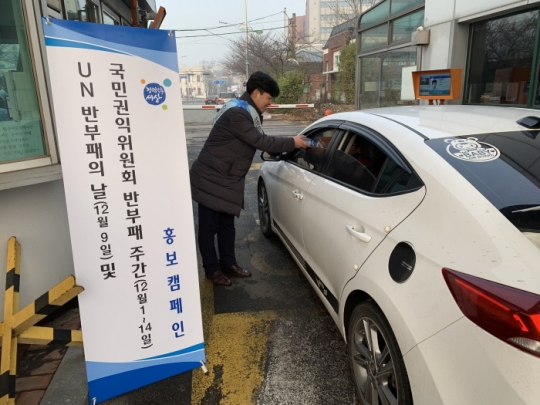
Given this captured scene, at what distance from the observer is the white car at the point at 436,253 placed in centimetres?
126

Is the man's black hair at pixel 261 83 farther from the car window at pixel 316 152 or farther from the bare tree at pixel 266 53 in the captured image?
the bare tree at pixel 266 53

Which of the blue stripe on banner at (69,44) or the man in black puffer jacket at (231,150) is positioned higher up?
the blue stripe on banner at (69,44)

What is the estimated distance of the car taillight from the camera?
119 cm

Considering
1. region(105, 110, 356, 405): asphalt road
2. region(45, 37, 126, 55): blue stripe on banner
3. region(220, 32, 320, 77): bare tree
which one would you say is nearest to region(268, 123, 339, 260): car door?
region(105, 110, 356, 405): asphalt road

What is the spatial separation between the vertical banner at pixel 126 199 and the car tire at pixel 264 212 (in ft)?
7.36

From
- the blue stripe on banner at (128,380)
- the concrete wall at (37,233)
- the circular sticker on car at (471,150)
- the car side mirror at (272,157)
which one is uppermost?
the circular sticker on car at (471,150)

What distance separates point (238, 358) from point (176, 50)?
6.26ft

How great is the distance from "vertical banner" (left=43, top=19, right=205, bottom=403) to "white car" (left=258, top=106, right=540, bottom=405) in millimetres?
949

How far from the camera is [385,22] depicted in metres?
8.99

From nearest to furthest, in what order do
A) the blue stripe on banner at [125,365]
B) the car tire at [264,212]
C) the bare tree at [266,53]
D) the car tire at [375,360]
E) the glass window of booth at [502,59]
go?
the car tire at [375,360], the blue stripe on banner at [125,365], the car tire at [264,212], the glass window of booth at [502,59], the bare tree at [266,53]

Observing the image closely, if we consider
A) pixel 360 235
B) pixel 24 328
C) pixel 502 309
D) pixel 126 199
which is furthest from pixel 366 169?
pixel 24 328

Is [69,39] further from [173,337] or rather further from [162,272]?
[173,337]

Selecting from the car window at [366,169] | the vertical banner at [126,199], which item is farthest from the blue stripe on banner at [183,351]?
the car window at [366,169]

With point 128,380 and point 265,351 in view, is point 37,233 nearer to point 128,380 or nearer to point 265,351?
point 128,380
